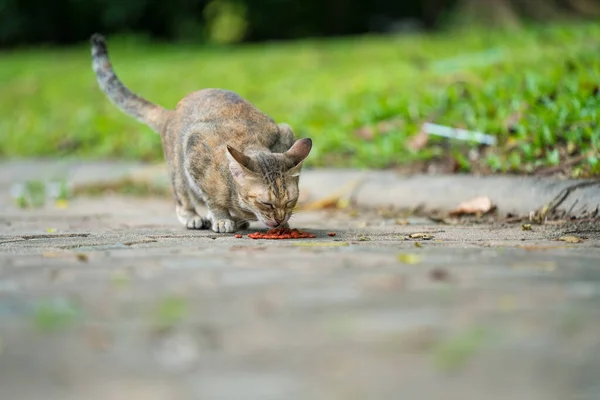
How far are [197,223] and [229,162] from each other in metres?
0.71

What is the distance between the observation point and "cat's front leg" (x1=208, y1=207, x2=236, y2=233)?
5.41 meters

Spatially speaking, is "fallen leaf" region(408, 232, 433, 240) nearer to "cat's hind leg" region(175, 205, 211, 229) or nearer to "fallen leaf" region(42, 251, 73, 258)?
"cat's hind leg" region(175, 205, 211, 229)

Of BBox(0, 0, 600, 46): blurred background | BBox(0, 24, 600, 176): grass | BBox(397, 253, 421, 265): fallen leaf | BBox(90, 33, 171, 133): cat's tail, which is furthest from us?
BBox(0, 0, 600, 46): blurred background

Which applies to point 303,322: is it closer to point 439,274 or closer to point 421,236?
point 439,274

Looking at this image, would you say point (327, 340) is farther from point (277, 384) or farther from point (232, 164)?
point (232, 164)

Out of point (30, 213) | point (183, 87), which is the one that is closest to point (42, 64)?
point (183, 87)

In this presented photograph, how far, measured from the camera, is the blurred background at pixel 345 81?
691 centimetres

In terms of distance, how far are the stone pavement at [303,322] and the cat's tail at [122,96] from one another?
2.66m

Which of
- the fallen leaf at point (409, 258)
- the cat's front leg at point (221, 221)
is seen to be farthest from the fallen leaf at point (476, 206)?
the fallen leaf at point (409, 258)

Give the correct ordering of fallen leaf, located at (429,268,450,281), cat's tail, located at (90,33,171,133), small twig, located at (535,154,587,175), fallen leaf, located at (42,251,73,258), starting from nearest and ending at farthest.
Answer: fallen leaf, located at (429,268,450,281) → fallen leaf, located at (42,251,73,258) → small twig, located at (535,154,587,175) → cat's tail, located at (90,33,171,133)

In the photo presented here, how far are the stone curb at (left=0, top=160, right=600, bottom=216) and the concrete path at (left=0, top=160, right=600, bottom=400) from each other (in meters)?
1.35

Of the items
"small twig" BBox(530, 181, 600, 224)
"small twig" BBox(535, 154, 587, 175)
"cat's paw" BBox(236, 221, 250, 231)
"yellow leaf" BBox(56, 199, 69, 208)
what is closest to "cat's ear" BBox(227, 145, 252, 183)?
"cat's paw" BBox(236, 221, 250, 231)

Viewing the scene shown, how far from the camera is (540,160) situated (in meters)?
6.20

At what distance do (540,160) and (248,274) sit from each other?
358 cm
